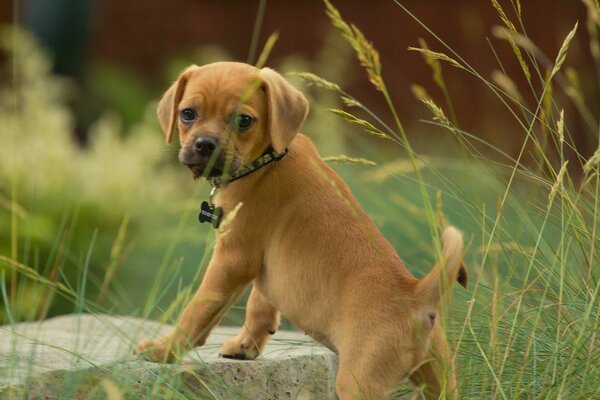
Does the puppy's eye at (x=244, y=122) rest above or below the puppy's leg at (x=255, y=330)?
above

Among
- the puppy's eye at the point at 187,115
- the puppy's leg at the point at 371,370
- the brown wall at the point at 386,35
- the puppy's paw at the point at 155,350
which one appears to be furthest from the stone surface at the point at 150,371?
the brown wall at the point at 386,35

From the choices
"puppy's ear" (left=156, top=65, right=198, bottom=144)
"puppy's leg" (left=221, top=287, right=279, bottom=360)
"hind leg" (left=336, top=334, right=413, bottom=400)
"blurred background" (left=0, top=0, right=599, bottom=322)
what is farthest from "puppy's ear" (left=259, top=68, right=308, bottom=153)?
"blurred background" (left=0, top=0, right=599, bottom=322)

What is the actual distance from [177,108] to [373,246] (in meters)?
0.76

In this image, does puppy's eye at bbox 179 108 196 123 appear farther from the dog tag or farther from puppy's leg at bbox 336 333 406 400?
puppy's leg at bbox 336 333 406 400

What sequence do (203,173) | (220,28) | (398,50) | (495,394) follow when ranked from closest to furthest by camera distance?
(495,394) → (203,173) → (398,50) → (220,28)

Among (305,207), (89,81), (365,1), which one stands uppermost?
(305,207)

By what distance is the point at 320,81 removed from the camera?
127 inches

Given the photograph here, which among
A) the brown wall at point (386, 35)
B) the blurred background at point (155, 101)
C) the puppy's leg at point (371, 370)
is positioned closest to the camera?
the puppy's leg at point (371, 370)

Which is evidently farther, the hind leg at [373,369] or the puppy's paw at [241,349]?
the puppy's paw at [241,349]

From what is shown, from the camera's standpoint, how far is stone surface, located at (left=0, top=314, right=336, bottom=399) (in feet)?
10.4

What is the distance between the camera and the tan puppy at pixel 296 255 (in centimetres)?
304

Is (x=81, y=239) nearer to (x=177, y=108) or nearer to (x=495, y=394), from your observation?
(x=177, y=108)

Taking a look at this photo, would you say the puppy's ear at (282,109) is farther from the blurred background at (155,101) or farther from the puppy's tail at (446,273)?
the blurred background at (155,101)

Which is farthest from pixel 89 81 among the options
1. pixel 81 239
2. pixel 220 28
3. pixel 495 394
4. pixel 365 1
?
pixel 495 394
